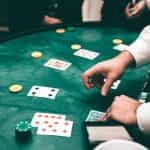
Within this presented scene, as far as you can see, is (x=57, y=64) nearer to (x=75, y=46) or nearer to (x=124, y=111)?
(x=75, y=46)

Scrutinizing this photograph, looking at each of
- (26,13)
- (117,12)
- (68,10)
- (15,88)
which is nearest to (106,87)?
(15,88)

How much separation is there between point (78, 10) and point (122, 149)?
2.74m

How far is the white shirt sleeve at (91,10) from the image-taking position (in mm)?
3572

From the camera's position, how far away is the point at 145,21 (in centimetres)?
280

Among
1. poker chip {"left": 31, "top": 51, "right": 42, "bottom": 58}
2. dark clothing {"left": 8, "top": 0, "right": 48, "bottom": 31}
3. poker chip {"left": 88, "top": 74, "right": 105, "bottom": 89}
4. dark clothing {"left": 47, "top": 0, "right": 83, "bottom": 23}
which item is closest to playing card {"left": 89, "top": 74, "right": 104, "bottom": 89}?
poker chip {"left": 88, "top": 74, "right": 105, "bottom": 89}

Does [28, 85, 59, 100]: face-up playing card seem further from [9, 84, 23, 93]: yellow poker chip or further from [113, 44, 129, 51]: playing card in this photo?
[113, 44, 129, 51]: playing card

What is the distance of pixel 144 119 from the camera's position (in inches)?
55.5

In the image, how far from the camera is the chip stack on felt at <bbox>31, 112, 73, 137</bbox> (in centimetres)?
144

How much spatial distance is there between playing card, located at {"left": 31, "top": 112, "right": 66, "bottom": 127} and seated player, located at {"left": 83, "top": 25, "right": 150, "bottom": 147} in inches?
8.5

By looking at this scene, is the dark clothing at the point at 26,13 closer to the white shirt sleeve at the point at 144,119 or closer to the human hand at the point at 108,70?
the human hand at the point at 108,70

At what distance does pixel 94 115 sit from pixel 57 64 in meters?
0.56

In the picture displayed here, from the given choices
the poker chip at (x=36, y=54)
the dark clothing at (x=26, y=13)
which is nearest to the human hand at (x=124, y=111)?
the poker chip at (x=36, y=54)

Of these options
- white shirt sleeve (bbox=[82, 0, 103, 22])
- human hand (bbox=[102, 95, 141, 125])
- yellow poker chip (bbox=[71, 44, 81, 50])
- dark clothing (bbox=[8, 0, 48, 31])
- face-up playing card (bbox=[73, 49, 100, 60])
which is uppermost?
human hand (bbox=[102, 95, 141, 125])

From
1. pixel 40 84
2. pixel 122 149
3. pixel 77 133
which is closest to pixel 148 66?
pixel 40 84
